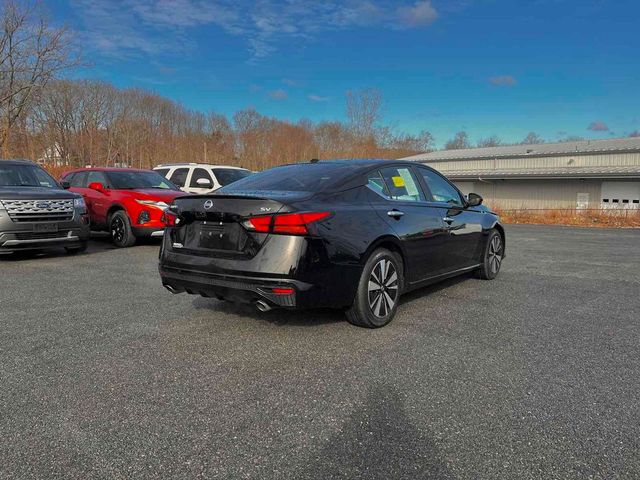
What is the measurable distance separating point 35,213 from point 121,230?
2136mm

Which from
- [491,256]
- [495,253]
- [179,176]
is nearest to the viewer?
[491,256]

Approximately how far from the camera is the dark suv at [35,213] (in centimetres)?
736

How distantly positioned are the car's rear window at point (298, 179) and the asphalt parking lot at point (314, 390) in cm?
124

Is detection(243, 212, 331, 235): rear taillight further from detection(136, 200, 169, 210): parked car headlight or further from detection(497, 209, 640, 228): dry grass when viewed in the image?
detection(497, 209, 640, 228): dry grass

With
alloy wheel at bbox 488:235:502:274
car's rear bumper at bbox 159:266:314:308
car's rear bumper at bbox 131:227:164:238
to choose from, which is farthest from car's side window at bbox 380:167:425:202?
car's rear bumper at bbox 131:227:164:238

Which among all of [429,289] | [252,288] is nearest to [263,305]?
[252,288]

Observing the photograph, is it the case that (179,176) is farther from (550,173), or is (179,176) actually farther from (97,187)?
(550,173)

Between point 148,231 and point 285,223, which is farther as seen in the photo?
point 148,231

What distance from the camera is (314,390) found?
296cm

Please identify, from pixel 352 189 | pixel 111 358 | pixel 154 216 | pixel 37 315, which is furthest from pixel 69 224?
pixel 352 189

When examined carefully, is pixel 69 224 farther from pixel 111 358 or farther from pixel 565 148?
pixel 565 148

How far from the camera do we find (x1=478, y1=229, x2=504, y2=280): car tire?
6305 millimetres

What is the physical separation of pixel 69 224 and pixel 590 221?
2392cm

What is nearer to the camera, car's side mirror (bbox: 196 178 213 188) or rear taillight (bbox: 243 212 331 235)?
rear taillight (bbox: 243 212 331 235)
